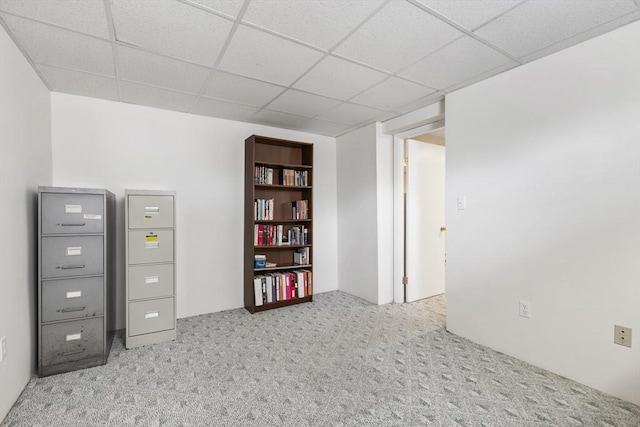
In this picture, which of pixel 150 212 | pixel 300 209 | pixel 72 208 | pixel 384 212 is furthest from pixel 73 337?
pixel 384 212

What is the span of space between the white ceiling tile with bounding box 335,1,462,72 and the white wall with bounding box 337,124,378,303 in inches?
65.8

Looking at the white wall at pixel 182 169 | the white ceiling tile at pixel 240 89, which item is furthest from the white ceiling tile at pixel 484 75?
the white wall at pixel 182 169

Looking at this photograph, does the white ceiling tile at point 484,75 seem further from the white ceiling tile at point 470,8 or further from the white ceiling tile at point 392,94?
the white ceiling tile at point 470,8

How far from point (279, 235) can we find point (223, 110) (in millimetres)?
1613

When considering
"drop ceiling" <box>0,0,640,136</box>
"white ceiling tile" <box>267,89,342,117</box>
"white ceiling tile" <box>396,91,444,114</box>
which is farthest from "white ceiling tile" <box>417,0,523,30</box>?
"white ceiling tile" <box>267,89,342,117</box>

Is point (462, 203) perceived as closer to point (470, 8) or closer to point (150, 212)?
point (470, 8)

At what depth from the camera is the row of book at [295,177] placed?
13.1ft

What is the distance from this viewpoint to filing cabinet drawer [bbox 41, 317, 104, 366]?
7.37 ft

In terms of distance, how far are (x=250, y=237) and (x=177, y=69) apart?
1.90 metres

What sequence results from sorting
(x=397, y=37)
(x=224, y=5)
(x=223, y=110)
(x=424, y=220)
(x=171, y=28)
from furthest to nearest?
(x=424, y=220)
(x=223, y=110)
(x=397, y=37)
(x=171, y=28)
(x=224, y=5)

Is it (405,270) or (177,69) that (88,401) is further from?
(405,270)

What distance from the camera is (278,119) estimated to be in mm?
3779

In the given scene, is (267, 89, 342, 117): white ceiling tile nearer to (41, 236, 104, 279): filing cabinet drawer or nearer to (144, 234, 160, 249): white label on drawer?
(144, 234, 160, 249): white label on drawer

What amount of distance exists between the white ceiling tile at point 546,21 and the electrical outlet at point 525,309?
192 centimetres
